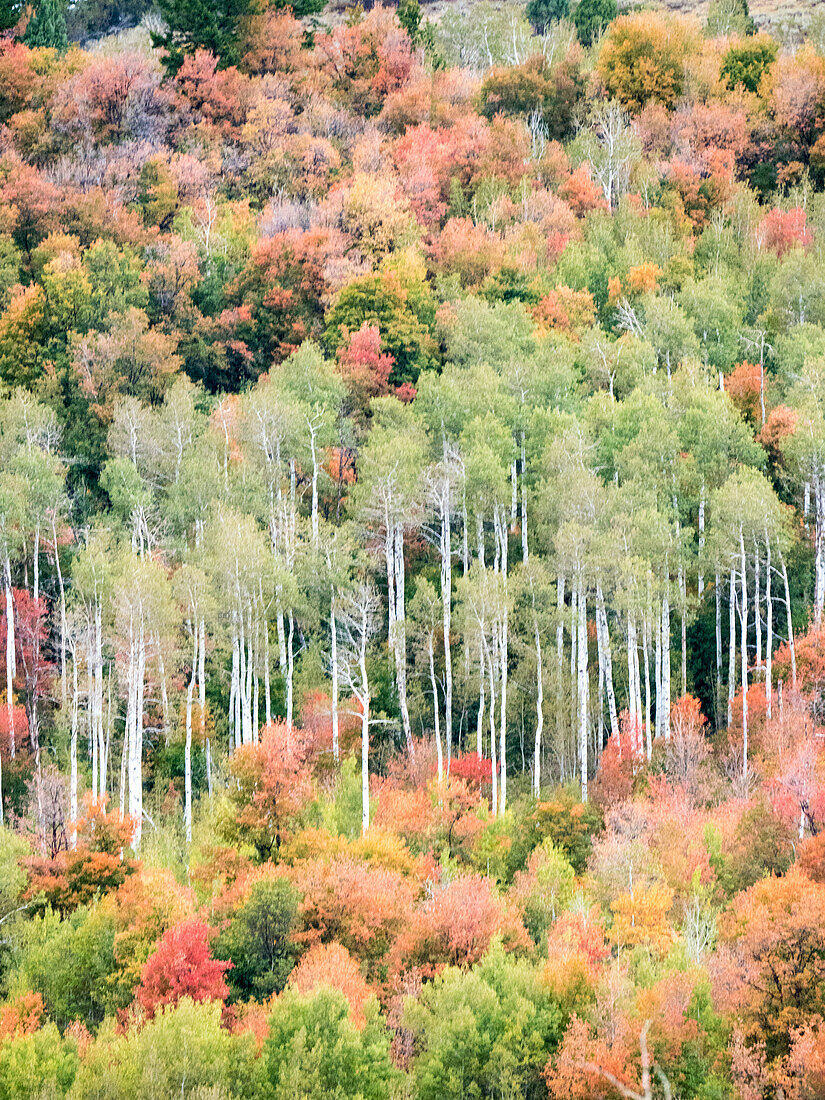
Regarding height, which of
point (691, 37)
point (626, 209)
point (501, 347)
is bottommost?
point (501, 347)

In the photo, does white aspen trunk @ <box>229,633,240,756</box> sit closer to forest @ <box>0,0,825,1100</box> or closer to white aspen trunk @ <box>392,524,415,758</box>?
forest @ <box>0,0,825,1100</box>

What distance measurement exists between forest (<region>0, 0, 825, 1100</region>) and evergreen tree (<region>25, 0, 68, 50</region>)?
7.73m

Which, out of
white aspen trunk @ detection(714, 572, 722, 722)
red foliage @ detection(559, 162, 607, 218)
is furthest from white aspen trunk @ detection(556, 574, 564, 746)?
red foliage @ detection(559, 162, 607, 218)

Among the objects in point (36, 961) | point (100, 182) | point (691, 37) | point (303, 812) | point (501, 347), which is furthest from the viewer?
point (691, 37)

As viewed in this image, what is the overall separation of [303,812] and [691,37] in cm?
7627

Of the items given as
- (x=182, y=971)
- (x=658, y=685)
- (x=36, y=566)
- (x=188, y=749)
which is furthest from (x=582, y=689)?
(x=36, y=566)

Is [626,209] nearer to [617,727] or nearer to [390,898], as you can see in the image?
[617,727]

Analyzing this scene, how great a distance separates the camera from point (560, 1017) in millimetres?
40281

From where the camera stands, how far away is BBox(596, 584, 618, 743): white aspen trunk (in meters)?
53.4

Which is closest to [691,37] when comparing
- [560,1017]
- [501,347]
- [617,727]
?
[501,347]

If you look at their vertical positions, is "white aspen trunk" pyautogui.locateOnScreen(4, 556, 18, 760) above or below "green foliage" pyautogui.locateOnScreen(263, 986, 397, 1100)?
above

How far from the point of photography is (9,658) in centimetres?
5566

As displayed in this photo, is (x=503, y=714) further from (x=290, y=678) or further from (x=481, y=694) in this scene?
(x=290, y=678)

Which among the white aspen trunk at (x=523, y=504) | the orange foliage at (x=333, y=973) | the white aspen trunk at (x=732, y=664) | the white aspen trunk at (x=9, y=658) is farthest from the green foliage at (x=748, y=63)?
the orange foliage at (x=333, y=973)
